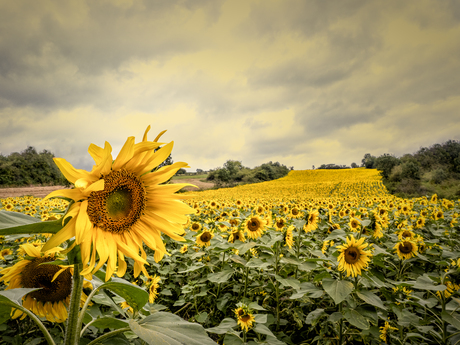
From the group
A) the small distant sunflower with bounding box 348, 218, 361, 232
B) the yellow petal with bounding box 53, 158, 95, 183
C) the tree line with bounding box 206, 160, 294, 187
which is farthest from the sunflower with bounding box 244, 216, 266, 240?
the tree line with bounding box 206, 160, 294, 187

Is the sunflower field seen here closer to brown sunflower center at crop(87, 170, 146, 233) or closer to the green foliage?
brown sunflower center at crop(87, 170, 146, 233)

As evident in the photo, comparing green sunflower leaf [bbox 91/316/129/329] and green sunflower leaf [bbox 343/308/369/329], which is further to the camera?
green sunflower leaf [bbox 343/308/369/329]

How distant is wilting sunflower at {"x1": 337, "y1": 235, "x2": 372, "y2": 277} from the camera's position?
2354mm

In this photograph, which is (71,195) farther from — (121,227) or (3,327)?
(3,327)

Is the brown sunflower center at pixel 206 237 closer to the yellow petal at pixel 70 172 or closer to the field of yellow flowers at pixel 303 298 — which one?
the field of yellow flowers at pixel 303 298

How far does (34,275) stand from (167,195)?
3.17 feet

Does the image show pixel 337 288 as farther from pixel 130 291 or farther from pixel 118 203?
pixel 118 203

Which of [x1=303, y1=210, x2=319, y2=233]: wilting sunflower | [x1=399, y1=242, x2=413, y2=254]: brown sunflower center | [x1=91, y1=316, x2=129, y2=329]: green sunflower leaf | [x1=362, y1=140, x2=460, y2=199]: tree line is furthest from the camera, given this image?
[x1=362, y1=140, x2=460, y2=199]: tree line

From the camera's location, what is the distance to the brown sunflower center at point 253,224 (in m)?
3.21

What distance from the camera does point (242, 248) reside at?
8.02ft

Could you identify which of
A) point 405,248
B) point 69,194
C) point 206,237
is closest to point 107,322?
point 69,194

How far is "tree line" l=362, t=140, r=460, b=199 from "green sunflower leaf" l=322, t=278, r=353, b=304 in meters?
19.6

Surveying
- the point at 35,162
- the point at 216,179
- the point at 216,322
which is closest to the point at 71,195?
the point at 216,322

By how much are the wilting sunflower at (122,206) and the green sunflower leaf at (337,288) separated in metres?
1.75
